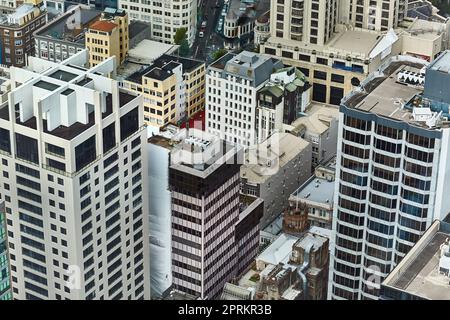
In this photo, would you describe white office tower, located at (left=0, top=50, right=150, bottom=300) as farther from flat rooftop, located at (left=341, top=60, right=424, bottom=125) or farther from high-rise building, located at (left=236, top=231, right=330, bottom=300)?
flat rooftop, located at (left=341, top=60, right=424, bottom=125)

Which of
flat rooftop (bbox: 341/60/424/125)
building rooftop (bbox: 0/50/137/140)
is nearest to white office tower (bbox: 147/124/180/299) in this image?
building rooftop (bbox: 0/50/137/140)

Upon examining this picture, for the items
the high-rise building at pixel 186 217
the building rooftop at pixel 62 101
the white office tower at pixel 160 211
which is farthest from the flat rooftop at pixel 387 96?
the white office tower at pixel 160 211

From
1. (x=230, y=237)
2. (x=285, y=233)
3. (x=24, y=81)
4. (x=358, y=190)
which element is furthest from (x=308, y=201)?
(x=24, y=81)

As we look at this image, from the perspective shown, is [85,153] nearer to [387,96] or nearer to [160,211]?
[160,211]

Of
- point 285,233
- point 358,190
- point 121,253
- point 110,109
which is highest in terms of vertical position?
point 110,109

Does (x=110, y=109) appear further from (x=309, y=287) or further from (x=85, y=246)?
(x=309, y=287)

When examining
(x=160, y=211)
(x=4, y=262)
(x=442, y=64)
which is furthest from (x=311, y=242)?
(x=4, y=262)

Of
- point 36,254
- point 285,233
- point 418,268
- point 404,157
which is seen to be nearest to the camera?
point 418,268
